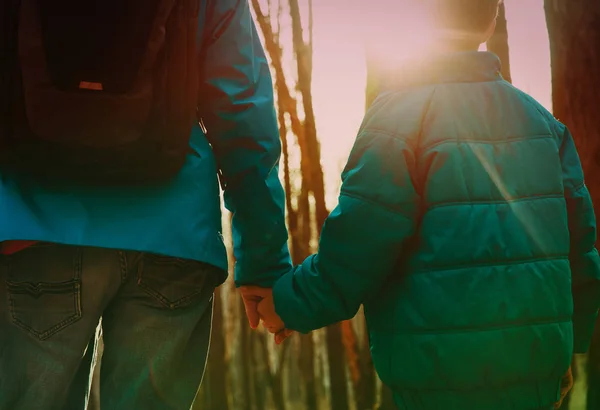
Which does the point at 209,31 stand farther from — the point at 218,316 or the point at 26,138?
the point at 218,316

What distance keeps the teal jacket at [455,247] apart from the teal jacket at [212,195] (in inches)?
7.1

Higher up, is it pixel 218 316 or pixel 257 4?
pixel 257 4

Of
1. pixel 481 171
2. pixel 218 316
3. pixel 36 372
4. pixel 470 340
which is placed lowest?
pixel 218 316

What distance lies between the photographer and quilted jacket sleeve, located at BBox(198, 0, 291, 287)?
63.7 inches

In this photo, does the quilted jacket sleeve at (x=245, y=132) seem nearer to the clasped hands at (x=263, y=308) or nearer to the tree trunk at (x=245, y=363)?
the clasped hands at (x=263, y=308)

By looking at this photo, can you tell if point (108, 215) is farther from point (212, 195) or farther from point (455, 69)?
point (455, 69)

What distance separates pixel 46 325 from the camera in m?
A: 1.38

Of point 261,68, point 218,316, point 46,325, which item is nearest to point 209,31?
point 261,68

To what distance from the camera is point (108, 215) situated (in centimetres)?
141

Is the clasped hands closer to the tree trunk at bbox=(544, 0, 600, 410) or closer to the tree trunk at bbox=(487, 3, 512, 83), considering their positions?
the tree trunk at bbox=(544, 0, 600, 410)

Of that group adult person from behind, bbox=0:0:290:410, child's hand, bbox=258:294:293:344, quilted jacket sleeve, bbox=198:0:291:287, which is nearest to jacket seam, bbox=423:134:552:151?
quilted jacket sleeve, bbox=198:0:291:287

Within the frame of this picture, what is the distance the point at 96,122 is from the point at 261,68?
0.50m

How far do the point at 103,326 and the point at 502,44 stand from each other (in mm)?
2775

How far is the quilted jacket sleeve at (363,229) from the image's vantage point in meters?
1.53
